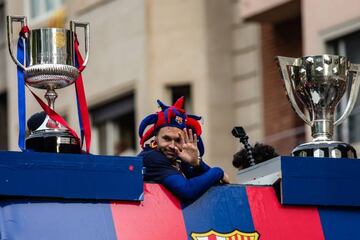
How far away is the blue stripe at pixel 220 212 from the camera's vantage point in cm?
875

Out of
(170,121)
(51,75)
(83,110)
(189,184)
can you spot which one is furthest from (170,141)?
A: (51,75)

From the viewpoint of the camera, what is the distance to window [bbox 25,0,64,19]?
26.8 meters

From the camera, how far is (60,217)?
27.6 ft

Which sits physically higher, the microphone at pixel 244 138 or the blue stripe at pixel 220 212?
the microphone at pixel 244 138

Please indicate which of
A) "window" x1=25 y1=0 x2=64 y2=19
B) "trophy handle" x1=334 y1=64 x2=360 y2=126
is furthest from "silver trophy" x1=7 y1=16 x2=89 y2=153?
"window" x1=25 y1=0 x2=64 y2=19

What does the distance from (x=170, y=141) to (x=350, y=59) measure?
34.2 feet

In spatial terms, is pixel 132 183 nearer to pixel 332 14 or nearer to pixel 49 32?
pixel 49 32

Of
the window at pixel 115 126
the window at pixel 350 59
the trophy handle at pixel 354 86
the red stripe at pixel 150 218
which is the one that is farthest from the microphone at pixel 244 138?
the window at pixel 115 126

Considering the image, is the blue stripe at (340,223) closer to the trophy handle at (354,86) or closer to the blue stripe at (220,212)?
the blue stripe at (220,212)

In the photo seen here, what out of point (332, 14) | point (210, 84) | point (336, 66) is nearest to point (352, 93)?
point (336, 66)

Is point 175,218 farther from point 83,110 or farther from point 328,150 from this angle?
point 328,150

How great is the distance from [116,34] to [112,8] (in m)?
0.45

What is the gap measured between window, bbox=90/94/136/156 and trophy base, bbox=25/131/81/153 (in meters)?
15.3

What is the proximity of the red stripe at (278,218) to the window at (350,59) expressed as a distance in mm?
10565
